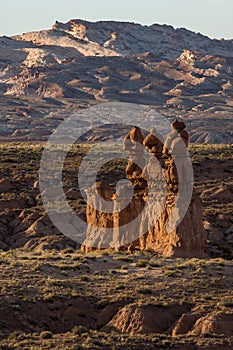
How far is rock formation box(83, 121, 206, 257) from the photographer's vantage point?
138 ft

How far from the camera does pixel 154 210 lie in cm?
4547

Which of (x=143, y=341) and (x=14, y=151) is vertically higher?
(x=14, y=151)

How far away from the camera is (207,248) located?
144ft

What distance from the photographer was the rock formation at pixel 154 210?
4216 cm

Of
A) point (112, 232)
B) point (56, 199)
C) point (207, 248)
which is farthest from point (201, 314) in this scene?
point (56, 199)

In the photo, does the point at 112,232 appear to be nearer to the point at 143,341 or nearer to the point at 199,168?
the point at 143,341

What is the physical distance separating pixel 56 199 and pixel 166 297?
157ft

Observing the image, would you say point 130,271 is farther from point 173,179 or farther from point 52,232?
point 52,232

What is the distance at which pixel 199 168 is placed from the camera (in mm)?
89938

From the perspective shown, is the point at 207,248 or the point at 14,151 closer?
the point at 207,248

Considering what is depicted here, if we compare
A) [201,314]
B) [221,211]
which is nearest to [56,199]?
[221,211]

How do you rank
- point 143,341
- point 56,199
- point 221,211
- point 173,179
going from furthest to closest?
point 56,199 → point 221,211 → point 173,179 → point 143,341

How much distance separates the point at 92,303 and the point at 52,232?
129 feet

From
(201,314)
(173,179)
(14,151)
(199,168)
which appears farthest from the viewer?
(14,151)
